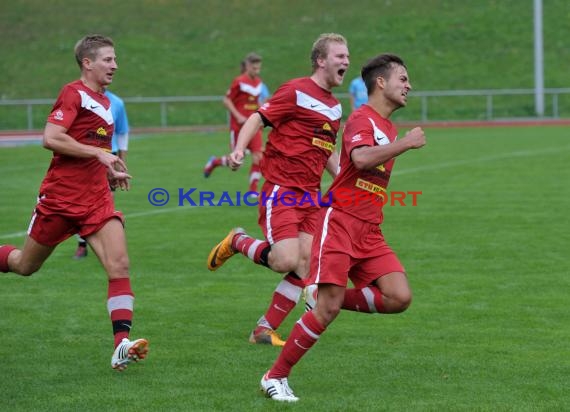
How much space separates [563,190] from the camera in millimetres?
17328

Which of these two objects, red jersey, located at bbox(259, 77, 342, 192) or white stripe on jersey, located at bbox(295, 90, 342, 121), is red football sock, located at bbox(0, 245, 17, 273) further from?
white stripe on jersey, located at bbox(295, 90, 342, 121)

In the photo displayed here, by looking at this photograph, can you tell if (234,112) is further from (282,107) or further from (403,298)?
(403,298)

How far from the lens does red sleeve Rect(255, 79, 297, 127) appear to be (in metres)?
8.23

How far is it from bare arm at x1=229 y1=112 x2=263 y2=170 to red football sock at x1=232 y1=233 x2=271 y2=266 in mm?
830

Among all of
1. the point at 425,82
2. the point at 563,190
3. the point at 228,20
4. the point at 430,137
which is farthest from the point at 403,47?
the point at 563,190

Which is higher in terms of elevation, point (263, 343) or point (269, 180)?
point (269, 180)

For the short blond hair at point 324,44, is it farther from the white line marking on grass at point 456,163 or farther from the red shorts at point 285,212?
the white line marking on grass at point 456,163

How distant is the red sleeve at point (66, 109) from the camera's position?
23.4ft

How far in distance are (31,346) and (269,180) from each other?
2155mm

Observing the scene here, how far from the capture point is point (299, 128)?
27.2ft

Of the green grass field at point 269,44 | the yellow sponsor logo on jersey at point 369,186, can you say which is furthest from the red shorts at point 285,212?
the green grass field at point 269,44

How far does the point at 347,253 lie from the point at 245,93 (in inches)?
514

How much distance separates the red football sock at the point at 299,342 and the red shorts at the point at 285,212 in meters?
1.79

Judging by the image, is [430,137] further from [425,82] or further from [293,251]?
[293,251]
